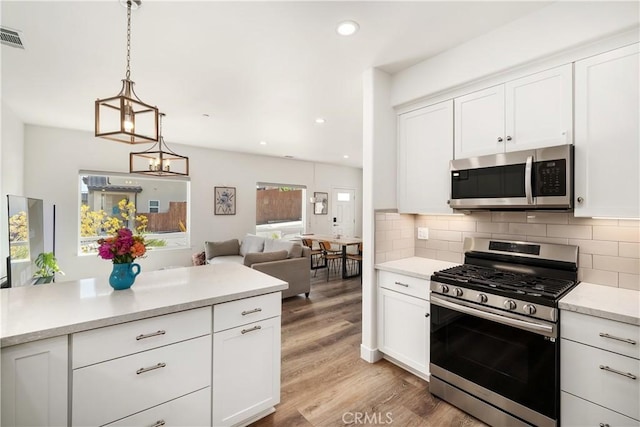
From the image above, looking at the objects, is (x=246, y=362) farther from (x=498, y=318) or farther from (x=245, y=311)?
(x=498, y=318)

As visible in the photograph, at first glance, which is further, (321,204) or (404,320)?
(321,204)

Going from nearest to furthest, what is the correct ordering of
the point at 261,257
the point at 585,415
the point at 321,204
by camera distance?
the point at 585,415 < the point at 261,257 < the point at 321,204

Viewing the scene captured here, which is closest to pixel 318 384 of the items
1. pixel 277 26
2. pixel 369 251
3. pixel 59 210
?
pixel 369 251

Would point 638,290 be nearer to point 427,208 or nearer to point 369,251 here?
point 427,208

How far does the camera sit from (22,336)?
1145mm

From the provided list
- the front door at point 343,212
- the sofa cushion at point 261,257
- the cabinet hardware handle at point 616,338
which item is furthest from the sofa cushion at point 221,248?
the cabinet hardware handle at point 616,338

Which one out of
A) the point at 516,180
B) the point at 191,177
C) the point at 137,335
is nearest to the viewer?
the point at 137,335

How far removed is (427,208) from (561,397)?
4.95ft

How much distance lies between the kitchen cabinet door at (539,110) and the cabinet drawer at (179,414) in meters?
2.62

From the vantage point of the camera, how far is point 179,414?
1.55 metres

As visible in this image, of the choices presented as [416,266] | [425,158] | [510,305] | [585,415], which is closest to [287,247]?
[416,266]

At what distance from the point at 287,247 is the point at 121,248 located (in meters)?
3.29

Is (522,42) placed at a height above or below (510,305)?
above
